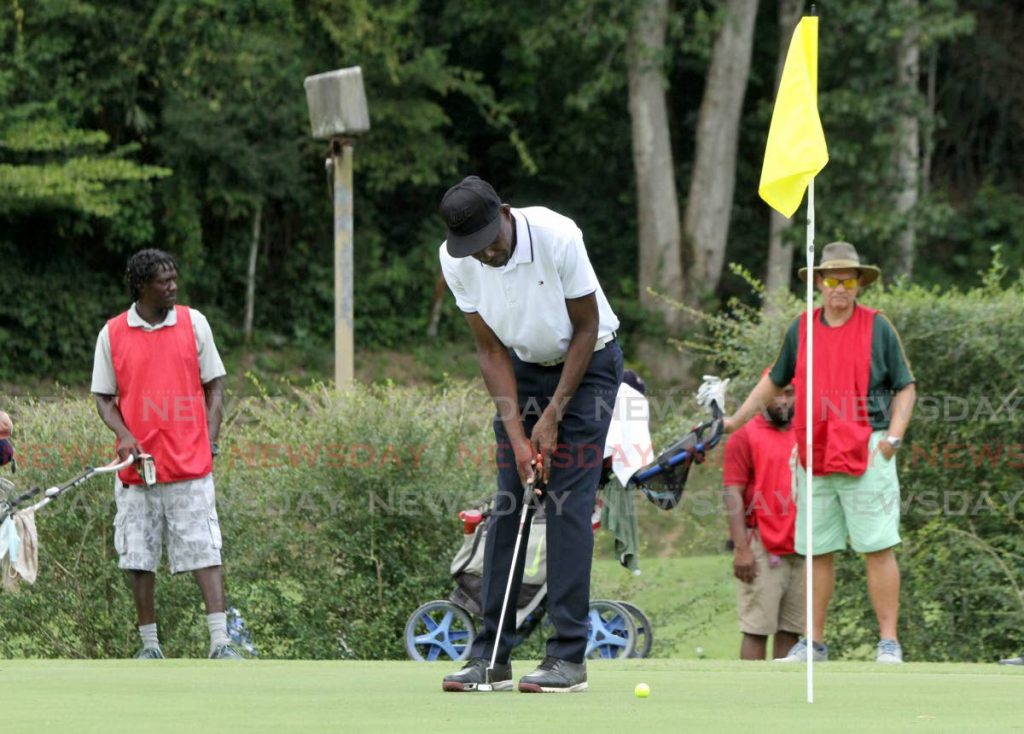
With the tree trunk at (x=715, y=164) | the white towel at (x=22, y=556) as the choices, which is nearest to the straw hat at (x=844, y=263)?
the white towel at (x=22, y=556)

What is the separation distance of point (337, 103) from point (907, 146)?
1715cm

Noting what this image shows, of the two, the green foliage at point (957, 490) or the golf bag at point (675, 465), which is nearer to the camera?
the golf bag at point (675, 465)

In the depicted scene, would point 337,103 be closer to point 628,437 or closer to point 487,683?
point 628,437

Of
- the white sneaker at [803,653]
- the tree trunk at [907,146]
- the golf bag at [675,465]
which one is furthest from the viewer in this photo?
the tree trunk at [907,146]

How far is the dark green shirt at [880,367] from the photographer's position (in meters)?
8.77

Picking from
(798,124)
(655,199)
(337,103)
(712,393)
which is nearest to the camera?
(798,124)

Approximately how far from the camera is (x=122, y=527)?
9000 millimetres

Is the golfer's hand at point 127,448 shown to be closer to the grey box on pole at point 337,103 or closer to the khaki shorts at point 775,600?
the khaki shorts at point 775,600

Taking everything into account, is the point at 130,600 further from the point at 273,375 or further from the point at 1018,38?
the point at 1018,38

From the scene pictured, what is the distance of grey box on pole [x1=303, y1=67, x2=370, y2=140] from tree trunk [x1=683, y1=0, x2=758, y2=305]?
53.4 feet

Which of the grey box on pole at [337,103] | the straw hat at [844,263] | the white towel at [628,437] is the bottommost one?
the white towel at [628,437]

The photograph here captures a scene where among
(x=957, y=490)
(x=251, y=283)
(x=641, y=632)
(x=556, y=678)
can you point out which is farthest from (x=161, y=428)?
(x=251, y=283)

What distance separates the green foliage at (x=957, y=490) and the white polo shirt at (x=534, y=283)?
4597mm

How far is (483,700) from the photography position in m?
5.97
